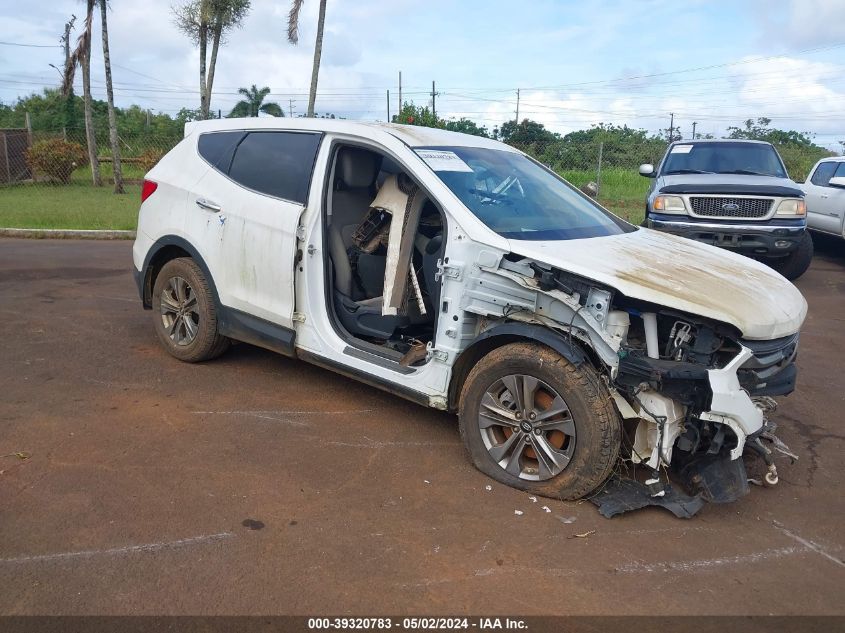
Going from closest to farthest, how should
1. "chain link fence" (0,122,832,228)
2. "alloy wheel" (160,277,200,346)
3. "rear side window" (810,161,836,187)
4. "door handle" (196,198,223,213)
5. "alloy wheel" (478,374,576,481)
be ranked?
"alloy wheel" (478,374,576,481), "door handle" (196,198,223,213), "alloy wheel" (160,277,200,346), "rear side window" (810,161,836,187), "chain link fence" (0,122,832,228)

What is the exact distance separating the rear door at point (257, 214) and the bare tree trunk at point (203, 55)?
810 inches

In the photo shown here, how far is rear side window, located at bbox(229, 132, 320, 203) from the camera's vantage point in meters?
4.72

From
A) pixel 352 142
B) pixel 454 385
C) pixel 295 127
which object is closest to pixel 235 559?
pixel 454 385

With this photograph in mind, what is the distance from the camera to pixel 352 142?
460 cm

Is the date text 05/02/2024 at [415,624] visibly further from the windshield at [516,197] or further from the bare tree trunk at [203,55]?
the bare tree trunk at [203,55]

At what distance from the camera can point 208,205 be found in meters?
5.14

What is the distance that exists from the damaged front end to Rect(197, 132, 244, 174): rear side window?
2441 mm

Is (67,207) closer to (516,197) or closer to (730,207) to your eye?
(730,207)

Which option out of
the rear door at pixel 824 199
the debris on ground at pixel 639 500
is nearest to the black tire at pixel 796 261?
the rear door at pixel 824 199

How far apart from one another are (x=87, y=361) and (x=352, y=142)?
2.79m

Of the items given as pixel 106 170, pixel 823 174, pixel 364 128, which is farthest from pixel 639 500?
pixel 106 170

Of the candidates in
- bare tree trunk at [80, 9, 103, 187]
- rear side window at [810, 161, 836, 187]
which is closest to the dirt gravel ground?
rear side window at [810, 161, 836, 187]

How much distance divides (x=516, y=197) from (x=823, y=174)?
991 centimetres

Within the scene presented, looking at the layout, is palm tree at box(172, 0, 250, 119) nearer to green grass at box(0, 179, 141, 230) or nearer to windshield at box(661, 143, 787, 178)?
green grass at box(0, 179, 141, 230)
